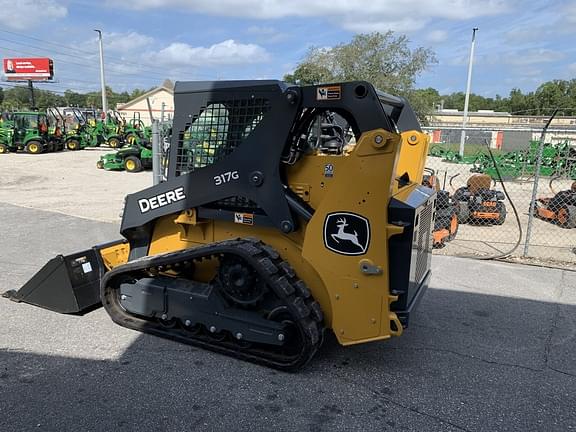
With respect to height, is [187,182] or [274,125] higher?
[274,125]

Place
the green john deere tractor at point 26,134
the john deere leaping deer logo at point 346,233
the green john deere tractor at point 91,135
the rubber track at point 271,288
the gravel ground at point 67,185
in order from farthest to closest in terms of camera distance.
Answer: the green john deere tractor at point 91,135 < the green john deere tractor at point 26,134 < the gravel ground at point 67,185 < the rubber track at point 271,288 < the john deere leaping deer logo at point 346,233

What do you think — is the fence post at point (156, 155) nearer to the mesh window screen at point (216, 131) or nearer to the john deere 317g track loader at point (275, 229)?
the john deere 317g track loader at point (275, 229)

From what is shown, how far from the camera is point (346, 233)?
3170 mm

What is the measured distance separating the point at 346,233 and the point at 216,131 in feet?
4.56

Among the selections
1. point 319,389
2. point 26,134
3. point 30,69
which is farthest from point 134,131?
point 30,69

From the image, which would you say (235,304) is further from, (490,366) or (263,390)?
(490,366)

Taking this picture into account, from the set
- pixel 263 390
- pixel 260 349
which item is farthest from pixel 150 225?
pixel 263 390

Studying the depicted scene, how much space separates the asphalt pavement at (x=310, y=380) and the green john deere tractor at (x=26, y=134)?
66.1ft

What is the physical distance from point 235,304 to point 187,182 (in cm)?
106

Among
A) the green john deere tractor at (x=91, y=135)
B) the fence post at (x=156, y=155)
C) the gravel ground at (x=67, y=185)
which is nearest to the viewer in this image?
the fence post at (x=156, y=155)

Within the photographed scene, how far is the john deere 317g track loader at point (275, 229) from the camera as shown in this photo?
313 cm

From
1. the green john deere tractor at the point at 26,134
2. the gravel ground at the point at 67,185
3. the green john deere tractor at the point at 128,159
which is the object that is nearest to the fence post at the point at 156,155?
the gravel ground at the point at 67,185

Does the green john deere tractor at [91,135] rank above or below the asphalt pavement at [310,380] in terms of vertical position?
above

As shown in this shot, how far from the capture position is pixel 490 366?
3646mm
